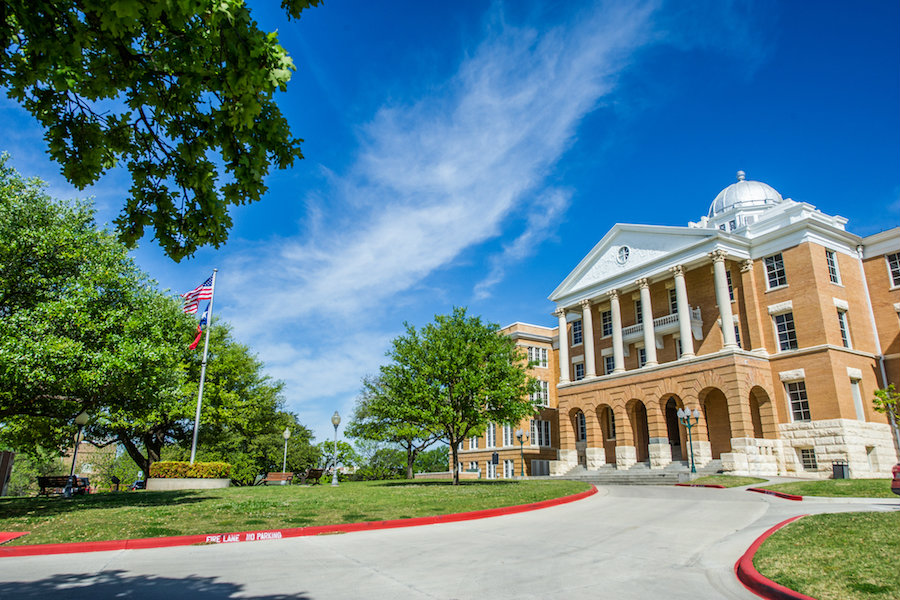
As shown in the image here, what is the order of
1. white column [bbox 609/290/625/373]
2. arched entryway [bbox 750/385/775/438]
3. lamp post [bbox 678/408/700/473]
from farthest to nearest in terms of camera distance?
white column [bbox 609/290/625/373], arched entryway [bbox 750/385/775/438], lamp post [bbox 678/408/700/473]

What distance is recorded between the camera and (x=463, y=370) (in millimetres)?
27094

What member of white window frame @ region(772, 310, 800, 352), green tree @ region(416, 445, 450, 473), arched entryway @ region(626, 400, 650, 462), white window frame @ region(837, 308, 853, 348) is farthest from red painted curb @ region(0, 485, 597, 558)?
green tree @ region(416, 445, 450, 473)

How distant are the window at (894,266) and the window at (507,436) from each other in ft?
104

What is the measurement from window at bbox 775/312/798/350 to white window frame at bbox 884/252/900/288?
642cm

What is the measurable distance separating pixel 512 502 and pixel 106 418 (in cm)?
2181

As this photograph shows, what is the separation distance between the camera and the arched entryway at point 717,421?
118ft

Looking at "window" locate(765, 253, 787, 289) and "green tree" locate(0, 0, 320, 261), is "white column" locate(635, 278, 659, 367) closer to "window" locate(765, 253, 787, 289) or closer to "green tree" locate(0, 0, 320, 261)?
"window" locate(765, 253, 787, 289)

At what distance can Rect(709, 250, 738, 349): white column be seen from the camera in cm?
3375

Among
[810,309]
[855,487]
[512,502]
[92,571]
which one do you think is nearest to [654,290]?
[810,309]

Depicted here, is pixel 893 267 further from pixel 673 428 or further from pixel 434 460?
pixel 434 460

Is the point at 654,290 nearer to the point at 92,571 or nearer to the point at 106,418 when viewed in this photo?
the point at 106,418

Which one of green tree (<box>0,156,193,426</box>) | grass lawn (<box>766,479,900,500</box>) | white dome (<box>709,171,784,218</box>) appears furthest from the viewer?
white dome (<box>709,171,784,218</box>)

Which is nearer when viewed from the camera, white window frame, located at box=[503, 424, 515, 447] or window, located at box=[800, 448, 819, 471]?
window, located at box=[800, 448, 819, 471]

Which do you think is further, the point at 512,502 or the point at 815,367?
the point at 815,367
